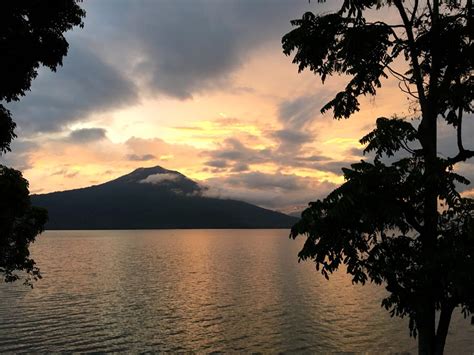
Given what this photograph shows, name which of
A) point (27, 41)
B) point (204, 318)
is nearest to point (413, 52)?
point (27, 41)

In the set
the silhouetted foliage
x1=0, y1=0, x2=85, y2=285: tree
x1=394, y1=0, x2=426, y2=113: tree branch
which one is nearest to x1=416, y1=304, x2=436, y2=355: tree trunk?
x1=394, y1=0, x2=426, y2=113: tree branch

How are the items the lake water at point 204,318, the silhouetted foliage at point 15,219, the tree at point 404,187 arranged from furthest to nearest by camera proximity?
1. the lake water at point 204,318
2. the silhouetted foliage at point 15,219
3. the tree at point 404,187

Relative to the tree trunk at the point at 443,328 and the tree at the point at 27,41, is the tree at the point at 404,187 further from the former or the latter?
the tree at the point at 27,41

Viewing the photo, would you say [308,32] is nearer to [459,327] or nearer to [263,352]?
[263,352]

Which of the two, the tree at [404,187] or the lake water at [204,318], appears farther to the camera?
the lake water at [204,318]

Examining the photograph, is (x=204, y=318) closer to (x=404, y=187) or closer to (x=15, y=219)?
(x=15, y=219)

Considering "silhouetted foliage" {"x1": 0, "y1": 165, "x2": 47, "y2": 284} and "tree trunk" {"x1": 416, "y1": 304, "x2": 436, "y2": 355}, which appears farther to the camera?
"silhouetted foliage" {"x1": 0, "y1": 165, "x2": 47, "y2": 284}

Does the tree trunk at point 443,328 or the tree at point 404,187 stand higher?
the tree at point 404,187

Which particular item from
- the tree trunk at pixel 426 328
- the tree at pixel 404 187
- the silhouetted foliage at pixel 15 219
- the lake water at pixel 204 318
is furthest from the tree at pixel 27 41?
the lake water at pixel 204 318

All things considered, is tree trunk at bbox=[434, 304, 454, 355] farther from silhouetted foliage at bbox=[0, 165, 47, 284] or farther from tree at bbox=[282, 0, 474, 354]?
silhouetted foliage at bbox=[0, 165, 47, 284]

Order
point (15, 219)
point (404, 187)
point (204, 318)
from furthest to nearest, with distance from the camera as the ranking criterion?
point (204, 318) < point (15, 219) < point (404, 187)

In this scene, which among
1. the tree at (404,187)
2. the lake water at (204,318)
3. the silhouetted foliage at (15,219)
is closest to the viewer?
the tree at (404,187)

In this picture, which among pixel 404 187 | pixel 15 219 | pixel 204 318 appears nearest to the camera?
pixel 404 187

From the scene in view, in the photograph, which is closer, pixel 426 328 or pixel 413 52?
pixel 426 328
